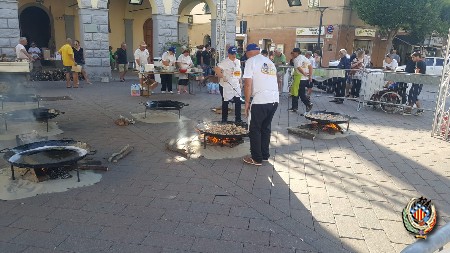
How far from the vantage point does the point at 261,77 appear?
559 centimetres

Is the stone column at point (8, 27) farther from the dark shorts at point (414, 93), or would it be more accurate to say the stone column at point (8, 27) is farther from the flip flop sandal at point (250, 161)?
the dark shorts at point (414, 93)

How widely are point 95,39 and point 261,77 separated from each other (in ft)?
40.4

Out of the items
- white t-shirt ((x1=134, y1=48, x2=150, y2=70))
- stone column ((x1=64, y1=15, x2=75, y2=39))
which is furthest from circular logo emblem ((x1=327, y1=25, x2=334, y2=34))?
stone column ((x1=64, y1=15, x2=75, y2=39))

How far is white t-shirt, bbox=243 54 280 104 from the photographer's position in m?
5.56

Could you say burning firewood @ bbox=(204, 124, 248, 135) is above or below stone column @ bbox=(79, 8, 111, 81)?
below

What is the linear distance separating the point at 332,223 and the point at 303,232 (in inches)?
18.1

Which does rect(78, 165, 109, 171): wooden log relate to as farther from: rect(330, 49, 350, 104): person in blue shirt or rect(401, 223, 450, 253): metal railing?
rect(330, 49, 350, 104): person in blue shirt

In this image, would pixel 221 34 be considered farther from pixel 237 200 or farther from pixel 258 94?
pixel 237 200

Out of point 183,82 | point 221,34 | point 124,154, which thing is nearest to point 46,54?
point 183,82

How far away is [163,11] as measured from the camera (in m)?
16.7

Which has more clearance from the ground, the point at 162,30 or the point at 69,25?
the point at 69,25

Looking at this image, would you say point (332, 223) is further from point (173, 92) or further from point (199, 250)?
point (173, 92)

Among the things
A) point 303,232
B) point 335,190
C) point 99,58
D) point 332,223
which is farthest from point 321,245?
point 99,58

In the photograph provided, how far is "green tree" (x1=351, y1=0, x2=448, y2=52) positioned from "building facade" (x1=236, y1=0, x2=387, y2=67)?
9.63 ft
